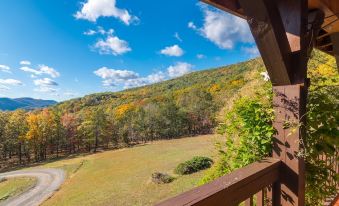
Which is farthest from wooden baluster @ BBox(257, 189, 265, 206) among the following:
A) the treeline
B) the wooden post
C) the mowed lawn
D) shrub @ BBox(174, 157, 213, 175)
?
the treeline

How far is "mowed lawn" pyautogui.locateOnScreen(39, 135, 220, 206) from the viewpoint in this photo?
56.8ft

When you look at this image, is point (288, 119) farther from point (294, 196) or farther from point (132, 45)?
point (132, 45)

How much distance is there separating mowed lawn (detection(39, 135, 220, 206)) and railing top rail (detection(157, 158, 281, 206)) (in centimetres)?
1041

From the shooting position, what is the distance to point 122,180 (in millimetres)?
22531

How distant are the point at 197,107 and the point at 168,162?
2234 centimetres

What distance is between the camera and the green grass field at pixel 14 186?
2327 centimetres

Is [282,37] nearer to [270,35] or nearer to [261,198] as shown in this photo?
[270,35]

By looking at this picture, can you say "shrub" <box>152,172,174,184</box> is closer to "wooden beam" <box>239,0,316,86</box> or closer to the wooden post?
the wooden post

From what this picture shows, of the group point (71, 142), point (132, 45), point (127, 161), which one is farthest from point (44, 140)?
point (132, 45)

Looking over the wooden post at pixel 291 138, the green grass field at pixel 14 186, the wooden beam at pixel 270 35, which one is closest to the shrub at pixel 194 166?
the green grass field at pixel 14 186

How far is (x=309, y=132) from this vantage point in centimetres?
192

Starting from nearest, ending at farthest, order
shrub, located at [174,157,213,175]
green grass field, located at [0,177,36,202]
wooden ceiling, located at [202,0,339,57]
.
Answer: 1. wooden ceiling, located at [202,0,339,57]
2. shrub, located at [174,157,213,175]
3. green grass field, located at [0,177,36,202]

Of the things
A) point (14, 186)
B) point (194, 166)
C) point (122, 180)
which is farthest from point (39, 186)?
point (194, 166)

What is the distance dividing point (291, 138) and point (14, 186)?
29476 mm
